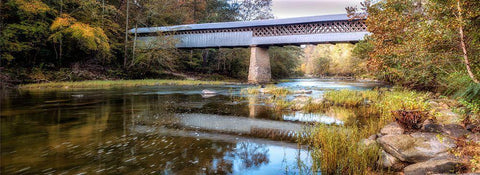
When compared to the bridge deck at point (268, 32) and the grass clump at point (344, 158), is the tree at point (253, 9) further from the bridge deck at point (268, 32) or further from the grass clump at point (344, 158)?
the grass clump at point (344, 158)

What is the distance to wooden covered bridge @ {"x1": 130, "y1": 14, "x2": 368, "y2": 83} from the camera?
1822 cm

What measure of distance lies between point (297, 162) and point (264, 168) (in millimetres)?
431

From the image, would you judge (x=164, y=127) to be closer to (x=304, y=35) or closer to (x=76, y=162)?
(x=76, y=162)

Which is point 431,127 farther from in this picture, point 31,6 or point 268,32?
point 31,6

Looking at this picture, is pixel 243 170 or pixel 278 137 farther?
pixel 278 137

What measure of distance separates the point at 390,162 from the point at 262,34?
19.0 meters

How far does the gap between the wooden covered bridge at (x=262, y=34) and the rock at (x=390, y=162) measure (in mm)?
15934

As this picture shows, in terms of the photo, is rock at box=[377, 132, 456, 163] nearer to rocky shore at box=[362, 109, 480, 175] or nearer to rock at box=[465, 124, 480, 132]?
rocky shore at box=[362, 109, 480, 175]

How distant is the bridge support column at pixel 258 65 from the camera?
21.8 m

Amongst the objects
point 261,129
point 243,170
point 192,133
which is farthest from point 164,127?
point 243,170

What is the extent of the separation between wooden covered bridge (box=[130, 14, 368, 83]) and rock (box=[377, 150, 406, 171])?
15.9 meters

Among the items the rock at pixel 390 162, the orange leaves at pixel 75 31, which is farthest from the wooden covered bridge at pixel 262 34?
the rock at pixel 390 162

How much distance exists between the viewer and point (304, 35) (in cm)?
1944

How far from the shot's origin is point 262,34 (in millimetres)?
21328
